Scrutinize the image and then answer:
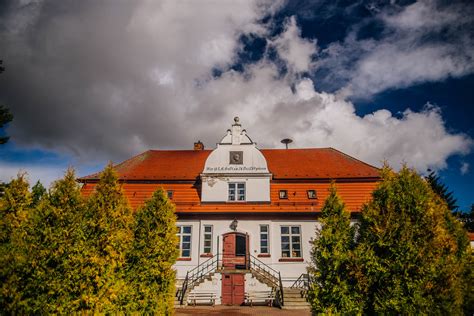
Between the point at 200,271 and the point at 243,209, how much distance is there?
16.2ft

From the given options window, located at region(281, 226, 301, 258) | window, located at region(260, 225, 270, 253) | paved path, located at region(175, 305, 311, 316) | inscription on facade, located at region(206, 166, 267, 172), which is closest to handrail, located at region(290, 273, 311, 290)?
window, located at region(281, 226, 301, 258)

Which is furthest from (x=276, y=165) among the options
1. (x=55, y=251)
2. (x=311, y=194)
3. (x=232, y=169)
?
(x=55, y=251)

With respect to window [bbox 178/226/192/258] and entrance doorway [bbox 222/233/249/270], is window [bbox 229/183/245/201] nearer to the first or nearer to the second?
entrance doorway [bbox 222/233/249/270]

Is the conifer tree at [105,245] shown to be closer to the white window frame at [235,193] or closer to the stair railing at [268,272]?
the stair railing at [268,272]

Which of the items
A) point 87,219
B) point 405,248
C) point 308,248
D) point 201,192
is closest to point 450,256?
point 405,248

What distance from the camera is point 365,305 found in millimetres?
9602

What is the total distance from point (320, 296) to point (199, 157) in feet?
54.9

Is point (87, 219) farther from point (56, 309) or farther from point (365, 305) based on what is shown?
point (365, 305)

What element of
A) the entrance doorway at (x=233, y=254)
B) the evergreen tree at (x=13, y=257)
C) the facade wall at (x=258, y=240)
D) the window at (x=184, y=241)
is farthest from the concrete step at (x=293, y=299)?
the evergreen tree at (x=13, y=257)

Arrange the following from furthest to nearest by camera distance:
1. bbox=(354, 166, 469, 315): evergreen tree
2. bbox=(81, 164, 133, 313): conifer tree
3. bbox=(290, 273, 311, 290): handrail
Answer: bbox=(290, 273, 311, 290): handrail, bbox=(354, 166, 469, 315): evergreen tree, bbox=(81, 164, 133, 313): conifer tree

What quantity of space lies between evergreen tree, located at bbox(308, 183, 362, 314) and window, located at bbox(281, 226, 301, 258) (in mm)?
8031

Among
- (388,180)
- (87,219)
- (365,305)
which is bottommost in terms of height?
(365,305)

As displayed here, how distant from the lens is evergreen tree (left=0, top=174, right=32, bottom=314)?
7.63 metres

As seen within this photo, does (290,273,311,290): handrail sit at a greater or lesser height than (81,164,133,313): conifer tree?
lesser
